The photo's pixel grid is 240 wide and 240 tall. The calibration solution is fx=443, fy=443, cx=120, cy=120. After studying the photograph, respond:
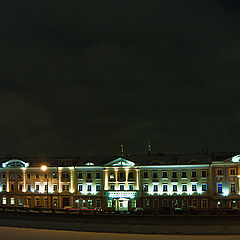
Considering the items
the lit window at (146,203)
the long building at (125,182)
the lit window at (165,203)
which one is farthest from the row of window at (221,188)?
the lit window at (146,203)

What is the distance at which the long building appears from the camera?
70.6m

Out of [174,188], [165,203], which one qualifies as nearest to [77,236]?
[165,203]

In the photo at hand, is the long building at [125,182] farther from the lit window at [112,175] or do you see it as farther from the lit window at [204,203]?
the lit window at [112,175]

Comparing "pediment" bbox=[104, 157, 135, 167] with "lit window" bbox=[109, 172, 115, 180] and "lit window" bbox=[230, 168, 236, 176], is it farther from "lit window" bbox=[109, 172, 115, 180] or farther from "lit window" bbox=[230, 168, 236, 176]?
"lit window" bbox=[230, 168, 236, 176]

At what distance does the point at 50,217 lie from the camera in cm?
5188

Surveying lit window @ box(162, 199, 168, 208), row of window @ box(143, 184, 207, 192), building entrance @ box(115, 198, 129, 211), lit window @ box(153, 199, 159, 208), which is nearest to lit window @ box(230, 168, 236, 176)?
row of window @ box(143, 184, 207, 192)

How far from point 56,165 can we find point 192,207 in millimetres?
25173

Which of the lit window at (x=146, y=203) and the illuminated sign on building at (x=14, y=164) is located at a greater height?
the illuminated sign on building at (x=14, y=164)

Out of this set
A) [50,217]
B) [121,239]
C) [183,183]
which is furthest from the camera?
[183,183]

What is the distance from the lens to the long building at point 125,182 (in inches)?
2781

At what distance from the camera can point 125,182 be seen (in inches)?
2923

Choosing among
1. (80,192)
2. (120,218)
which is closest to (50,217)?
(120,218)

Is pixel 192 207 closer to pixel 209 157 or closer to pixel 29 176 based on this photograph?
pixel 209 157

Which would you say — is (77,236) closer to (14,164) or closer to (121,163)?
(121,163)
